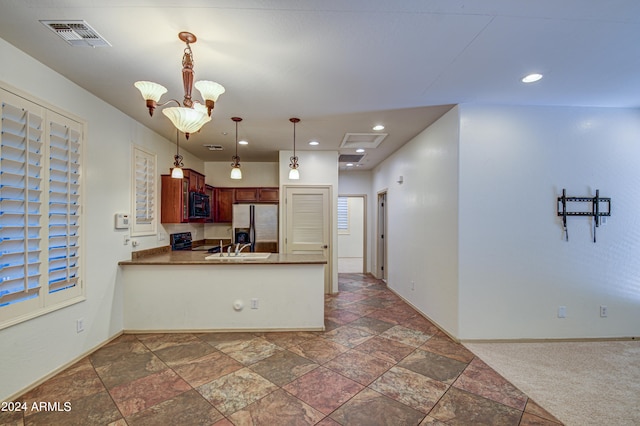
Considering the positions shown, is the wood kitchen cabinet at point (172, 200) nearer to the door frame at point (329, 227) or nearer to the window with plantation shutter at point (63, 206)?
the window with plantation shutter at point (63, 206)

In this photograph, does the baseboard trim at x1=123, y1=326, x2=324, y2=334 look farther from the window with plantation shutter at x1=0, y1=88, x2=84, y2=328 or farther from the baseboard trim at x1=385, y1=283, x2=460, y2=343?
the baseboard trim at x1=385, y1=283, x2=460, y2=343

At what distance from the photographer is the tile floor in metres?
1.93

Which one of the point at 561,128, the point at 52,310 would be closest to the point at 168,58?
the point at 52,310

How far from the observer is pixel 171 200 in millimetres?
4234

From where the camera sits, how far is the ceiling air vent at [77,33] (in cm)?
185

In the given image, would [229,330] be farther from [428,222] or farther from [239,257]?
[428,222]

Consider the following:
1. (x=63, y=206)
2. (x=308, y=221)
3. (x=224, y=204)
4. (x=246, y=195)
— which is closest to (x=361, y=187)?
(x=308, y=221)

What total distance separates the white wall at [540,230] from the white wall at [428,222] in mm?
162

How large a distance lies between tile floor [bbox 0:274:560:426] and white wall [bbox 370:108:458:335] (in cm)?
58

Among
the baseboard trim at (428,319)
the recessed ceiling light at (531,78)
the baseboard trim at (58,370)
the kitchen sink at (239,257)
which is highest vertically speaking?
the recessed ceiling light at (531,78)

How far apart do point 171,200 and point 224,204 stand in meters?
1.59

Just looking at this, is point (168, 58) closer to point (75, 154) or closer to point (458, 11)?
point (75, 154)

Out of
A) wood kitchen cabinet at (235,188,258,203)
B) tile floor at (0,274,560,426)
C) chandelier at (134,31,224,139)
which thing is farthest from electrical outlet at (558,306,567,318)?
wood kitchen cabinet at (235,188,258,203)

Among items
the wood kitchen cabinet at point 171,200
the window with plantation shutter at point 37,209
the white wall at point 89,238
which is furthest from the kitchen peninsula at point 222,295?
the wood kitchen cabinet at point 171,200
